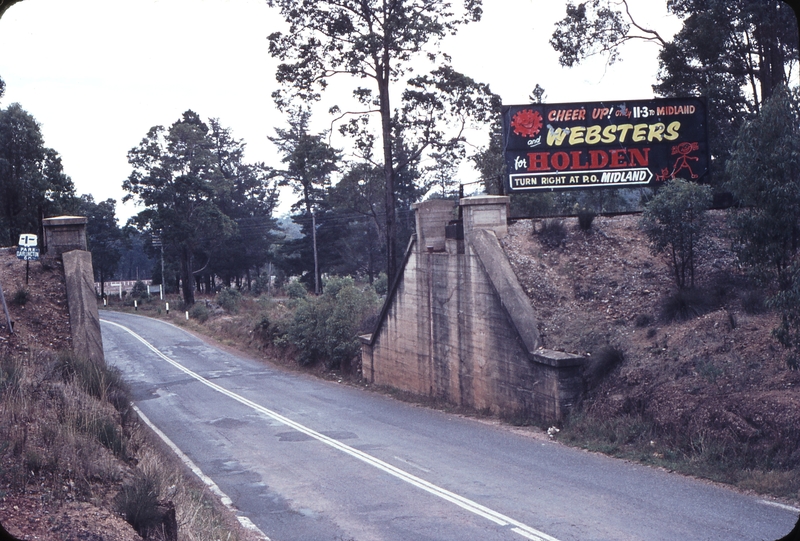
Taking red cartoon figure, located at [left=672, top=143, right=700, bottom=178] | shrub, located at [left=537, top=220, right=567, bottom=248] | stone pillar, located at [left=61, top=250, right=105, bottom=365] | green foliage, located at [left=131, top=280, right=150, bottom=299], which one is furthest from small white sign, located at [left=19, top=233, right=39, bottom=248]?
green foliage, located at [left=131, top=280, right=150, bottom=299]

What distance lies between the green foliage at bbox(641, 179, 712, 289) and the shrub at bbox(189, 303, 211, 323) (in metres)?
40.7

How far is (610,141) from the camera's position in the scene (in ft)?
66.4

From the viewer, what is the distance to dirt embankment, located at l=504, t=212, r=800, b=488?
10359mm

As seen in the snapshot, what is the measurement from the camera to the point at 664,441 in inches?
451

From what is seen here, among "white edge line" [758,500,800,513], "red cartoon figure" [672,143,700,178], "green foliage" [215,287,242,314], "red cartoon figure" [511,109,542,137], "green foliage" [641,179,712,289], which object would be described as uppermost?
"red cartoon figure" [511,109,542,137]

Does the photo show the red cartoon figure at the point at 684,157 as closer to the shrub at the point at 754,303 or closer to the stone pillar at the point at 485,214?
the stone pillar at the point at 485,214

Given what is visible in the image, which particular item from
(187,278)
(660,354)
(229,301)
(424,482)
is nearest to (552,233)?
(660,354)

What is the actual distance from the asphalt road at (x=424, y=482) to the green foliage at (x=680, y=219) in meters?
5.46

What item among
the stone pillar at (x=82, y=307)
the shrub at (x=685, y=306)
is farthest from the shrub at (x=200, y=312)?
the shrub at (x=685, y=306)

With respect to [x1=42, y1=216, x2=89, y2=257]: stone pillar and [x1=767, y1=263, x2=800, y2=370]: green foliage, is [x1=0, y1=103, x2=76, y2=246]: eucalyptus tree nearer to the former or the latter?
[x1=42, y1=216, x2=89, y2=257]: stone pillar

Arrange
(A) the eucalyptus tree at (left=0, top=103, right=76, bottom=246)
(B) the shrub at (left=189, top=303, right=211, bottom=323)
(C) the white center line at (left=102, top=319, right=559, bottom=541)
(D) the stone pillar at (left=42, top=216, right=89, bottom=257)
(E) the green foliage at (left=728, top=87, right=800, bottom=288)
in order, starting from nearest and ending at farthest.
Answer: (C) the white center line at (left=102, top=319, right=559, bottom=541) → (E) the green foliage at (left=728, top=87, right=800, bottom=288) → (D) the stone pillar at (left=42, top=216, right=89, bottom=257) → (A) the eucalyptus tree at (left=0, top=103, right=76, bottom=246) → (B) the shrub at (left=189, top=303, right=211, bottom=323)

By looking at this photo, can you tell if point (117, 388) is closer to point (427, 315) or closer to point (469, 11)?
point (427, 315)

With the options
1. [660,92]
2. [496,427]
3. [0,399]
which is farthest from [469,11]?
[0,399]

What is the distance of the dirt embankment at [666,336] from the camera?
10.4 m
